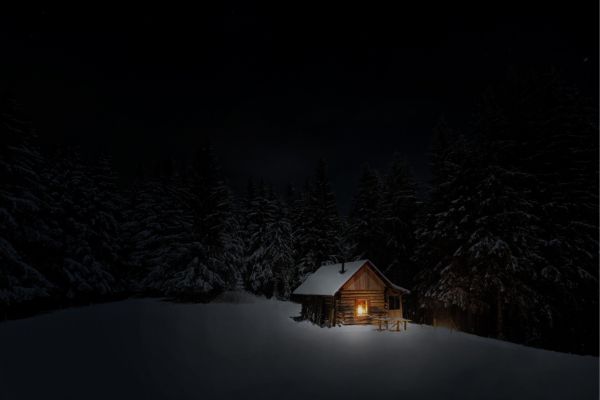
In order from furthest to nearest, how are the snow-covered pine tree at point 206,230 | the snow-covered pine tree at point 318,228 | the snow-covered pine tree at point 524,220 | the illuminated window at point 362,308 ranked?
1. the snow-covered pine tree at point 318,228
2. the snow-covered pine tree at point 206,230
3. the illuminated window at point 362,308
4. the snow-covered pine tree at point 524,220

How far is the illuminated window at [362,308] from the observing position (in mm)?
28906

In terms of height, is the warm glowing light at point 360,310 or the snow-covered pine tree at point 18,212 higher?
the snow-covered pine tree at point 18,212

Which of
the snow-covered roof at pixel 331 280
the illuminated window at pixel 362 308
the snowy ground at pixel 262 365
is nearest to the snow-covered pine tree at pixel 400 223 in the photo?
the snow-covered roof at pixel 331 280

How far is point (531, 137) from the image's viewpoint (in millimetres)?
23031

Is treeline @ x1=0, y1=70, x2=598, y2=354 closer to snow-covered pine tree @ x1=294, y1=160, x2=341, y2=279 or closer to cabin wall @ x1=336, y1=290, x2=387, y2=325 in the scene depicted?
→ snow-covered pine tree @ x1=294, y1=160, x2=341, y2=279

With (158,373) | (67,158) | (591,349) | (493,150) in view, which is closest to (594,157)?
(493,150)

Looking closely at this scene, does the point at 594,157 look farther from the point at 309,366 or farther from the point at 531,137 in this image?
the point at 309,366

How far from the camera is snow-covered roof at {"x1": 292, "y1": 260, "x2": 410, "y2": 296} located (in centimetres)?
2820

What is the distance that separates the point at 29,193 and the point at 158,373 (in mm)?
17485

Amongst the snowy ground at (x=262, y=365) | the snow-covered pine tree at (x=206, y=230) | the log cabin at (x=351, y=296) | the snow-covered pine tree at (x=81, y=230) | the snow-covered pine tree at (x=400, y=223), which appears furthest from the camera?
the snow-covered pine tree at (x=206, y=230)

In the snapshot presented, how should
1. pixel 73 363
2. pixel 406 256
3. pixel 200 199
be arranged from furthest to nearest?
pixel 200 199
pixel 406 256
pixel 73 363

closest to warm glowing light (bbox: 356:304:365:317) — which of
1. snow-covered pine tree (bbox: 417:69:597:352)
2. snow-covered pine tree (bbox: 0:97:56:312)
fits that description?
snow-covered pine tree (bbox: 417:69:597:352)

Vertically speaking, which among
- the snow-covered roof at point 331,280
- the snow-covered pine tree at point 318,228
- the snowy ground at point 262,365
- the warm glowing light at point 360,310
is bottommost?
the warm glowing light at point 360,310

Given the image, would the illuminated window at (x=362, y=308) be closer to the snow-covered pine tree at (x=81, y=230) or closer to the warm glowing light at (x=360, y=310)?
the warm glowing light at (x=360, y=310)
